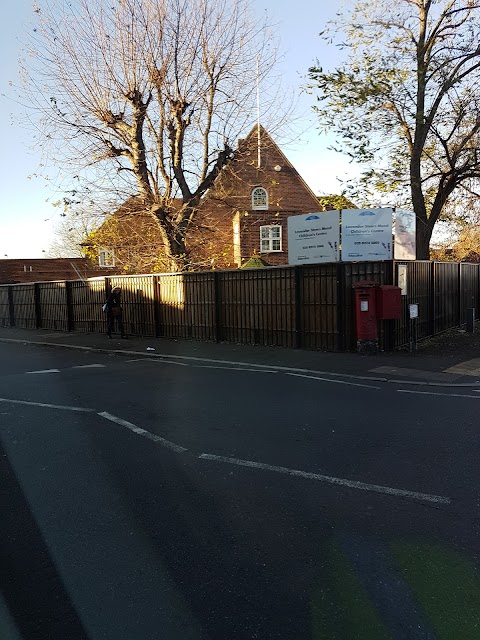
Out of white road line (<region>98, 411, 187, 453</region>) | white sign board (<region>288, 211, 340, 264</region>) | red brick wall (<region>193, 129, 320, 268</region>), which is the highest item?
red brick wall (<region>193, 129, 320, 268</region>)

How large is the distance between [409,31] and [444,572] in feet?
61.1

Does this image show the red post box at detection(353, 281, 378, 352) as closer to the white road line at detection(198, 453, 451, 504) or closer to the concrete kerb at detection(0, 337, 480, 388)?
the concrete kerb at detection(0, 337, 480, 388)

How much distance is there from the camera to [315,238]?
13.7 meters

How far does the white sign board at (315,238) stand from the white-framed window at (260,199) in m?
19.7

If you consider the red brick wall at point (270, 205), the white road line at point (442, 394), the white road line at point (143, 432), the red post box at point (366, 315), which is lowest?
the white road line at point (442, 394)

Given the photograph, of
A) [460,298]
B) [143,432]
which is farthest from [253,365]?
[460,298]

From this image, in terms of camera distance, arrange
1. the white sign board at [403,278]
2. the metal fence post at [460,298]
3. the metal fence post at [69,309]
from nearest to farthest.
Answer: the white sign board at [403,278] → the metal fence post at [460,298] → the metal fence post at [69,309]

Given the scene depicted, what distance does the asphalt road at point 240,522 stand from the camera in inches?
107

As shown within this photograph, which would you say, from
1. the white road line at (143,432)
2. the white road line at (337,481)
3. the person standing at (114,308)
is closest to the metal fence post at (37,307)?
the person standing at (114,308)

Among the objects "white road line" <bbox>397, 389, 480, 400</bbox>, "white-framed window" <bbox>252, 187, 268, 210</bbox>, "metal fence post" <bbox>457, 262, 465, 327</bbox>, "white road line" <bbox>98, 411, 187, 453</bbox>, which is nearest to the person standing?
"white road line" <bbox>98, 411, 187, 453</bbox>

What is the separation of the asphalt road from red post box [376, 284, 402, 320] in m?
5.09

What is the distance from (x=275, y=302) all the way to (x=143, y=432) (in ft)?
28.7

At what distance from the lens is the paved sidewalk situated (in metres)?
10.1

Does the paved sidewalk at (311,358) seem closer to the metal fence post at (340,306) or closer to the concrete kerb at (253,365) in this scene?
the concrete kerb at (253,365)
